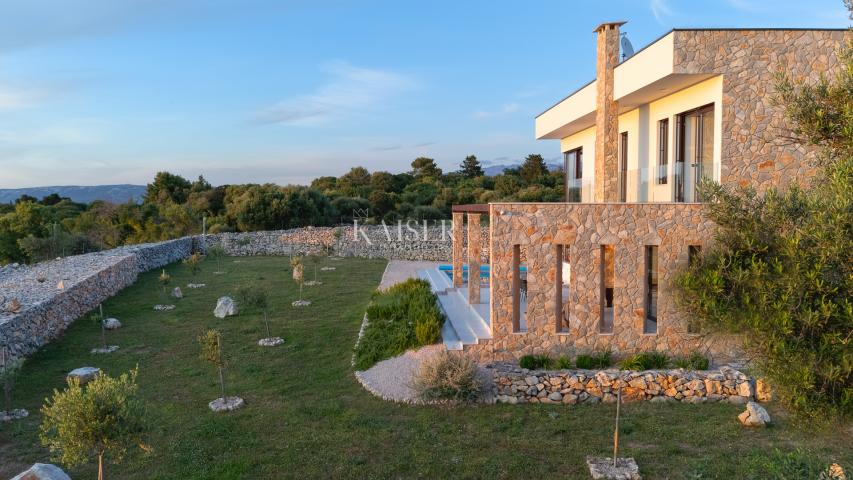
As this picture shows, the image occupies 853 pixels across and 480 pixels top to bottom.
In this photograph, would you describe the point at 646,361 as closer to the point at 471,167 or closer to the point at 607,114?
the point at 607,114

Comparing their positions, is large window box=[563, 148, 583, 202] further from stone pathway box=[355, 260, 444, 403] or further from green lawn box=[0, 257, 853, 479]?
green lawn box=[0, 257, 853, 479]

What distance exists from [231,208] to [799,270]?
4092 cm

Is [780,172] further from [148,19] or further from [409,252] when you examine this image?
[409,252]

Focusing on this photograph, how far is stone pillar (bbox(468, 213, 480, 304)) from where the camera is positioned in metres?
12.9

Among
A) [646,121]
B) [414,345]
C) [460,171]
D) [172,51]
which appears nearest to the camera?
[414,345]

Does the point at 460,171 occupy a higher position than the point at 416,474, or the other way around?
the point at 460,171

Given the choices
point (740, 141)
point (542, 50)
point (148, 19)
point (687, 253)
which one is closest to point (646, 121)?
point (740, 141)

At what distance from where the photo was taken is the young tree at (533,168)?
5266 centimetres

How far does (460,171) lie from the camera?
64750mm

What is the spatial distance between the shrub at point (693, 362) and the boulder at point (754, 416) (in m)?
1.45

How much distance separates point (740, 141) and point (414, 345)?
7.25 meters

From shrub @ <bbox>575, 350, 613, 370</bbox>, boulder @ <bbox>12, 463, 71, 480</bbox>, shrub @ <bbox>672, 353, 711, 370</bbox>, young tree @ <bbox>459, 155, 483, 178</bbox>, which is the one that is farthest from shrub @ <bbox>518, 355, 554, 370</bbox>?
young tree @ <bbox>459, 155, 483, 178</bbox>

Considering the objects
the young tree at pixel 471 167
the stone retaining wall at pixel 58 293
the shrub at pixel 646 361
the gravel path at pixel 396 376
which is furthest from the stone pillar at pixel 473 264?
the young tree at pixel 471 167

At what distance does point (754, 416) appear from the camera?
757cm
